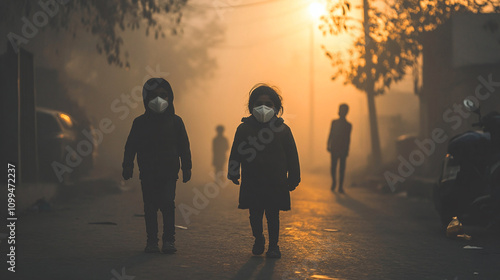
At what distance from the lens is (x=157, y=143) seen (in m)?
7.02

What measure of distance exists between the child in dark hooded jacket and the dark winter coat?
9169mm

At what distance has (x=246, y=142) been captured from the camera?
6.93m

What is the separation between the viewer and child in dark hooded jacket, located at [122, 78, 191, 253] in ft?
23.0

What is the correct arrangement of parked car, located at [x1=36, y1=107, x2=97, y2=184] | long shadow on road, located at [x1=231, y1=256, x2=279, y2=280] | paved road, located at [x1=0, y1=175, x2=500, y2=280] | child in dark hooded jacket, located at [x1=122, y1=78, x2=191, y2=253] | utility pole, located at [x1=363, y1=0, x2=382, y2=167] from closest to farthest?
1. long shadow on road, located at [x1=231, y1=256, x2=279, y2=280]
2. paved road, located at [x1=0, y1=175, x2=500, y2=280]
3. child in dark hooded jacket, located at [x1=122, y1=78, x2=191, y2=253]
4. parked car, located at [x1=36, y1=107, x2=97, y2=184]
5. utility pole, located at [x1=363, y1=0, x2=382, y2=167]

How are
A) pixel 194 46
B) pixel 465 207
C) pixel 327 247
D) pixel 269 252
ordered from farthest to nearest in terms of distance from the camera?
pixel 194 46 < pixel 465 207 < pixel 327 247 < pixel 269 252

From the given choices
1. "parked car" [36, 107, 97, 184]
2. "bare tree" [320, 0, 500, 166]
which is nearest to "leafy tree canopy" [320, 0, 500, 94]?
"bare tree" [320, 0, 500, 166]

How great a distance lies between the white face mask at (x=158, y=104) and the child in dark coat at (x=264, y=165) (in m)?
0.75

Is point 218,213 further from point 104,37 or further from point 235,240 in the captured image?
point 104,37

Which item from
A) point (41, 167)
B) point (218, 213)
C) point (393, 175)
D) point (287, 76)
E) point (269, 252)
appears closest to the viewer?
point (269, 252)

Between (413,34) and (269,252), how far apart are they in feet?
52.5

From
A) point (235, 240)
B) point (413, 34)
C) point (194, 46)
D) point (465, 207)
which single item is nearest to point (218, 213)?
point (235, 240)

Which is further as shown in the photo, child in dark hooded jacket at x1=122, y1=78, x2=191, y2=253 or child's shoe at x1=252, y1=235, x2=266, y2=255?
child in dark hooded jacket at x1=122, y1=78, x2=191, y2=253

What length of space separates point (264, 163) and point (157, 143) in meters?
1.05

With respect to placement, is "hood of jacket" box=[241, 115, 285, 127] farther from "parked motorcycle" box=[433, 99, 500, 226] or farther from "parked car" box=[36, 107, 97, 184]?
"parked car" box=[36, 107, 97, 184]
